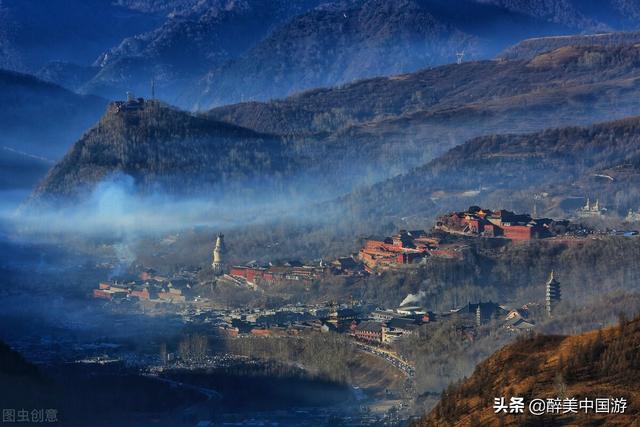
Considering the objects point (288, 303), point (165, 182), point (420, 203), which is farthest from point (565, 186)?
point (288, 303)

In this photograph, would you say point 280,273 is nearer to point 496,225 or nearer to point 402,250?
point 402,250

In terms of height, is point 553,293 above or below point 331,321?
above

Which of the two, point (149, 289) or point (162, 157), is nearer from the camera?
point (149, 289)

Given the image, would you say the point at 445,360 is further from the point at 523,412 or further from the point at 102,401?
the point at 523,412

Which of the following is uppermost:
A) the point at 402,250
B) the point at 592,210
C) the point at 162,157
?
the point at 162,157

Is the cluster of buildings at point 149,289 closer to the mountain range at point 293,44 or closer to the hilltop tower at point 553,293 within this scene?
the hilltop tower at point 553,293

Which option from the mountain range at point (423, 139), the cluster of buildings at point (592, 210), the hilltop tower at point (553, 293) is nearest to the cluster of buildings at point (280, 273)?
the hilltop tower at point (553, 293)

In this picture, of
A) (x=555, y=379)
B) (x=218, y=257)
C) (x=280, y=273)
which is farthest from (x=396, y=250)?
(x=555, y=379)

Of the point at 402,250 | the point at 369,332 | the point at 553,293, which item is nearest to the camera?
the point at 369,332

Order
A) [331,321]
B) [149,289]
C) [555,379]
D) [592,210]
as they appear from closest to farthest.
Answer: [555,379] → [331,321] → [149,289] → [592,210]
